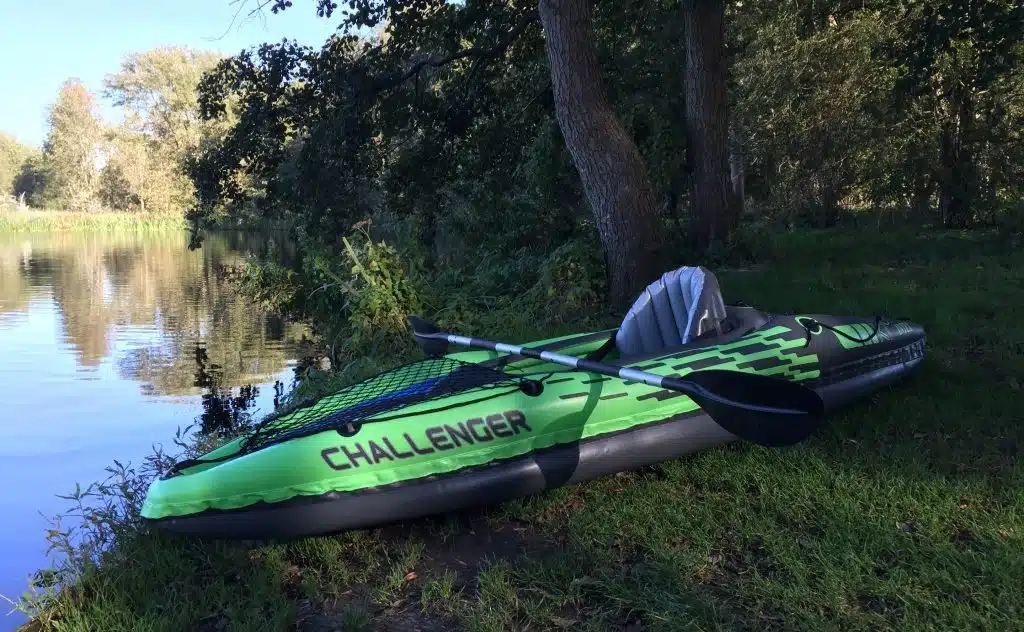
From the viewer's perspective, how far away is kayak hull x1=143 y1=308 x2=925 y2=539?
3170mm

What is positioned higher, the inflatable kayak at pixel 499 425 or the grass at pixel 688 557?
the inflatable kayak at pixel 499 425

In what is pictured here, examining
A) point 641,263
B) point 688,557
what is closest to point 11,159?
point 641,263

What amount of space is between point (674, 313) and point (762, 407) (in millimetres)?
1656

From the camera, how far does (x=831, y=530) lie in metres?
3.15

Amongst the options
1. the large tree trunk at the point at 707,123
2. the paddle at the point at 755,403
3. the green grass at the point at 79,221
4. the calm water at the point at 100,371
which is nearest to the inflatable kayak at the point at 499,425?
the paddle at the point at 755,403

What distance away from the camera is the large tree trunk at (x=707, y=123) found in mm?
9172

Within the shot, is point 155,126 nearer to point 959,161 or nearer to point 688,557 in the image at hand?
point 959,161

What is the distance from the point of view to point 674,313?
15.1 feet

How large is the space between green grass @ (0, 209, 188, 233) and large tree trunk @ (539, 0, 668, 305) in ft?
127

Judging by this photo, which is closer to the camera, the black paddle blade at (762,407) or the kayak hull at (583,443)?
the black paddle blade at (762,407)

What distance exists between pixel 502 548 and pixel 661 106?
7.73 metres

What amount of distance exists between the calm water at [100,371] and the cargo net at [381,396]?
5.05ft

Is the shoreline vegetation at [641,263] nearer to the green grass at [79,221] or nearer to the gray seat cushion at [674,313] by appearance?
the gray seat cushion at [674,313]

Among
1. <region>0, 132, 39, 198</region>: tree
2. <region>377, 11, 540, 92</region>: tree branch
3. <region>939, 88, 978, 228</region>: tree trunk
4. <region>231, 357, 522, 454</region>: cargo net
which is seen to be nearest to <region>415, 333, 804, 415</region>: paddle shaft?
<region>231, 357, 522, 454</region>: cargo net
